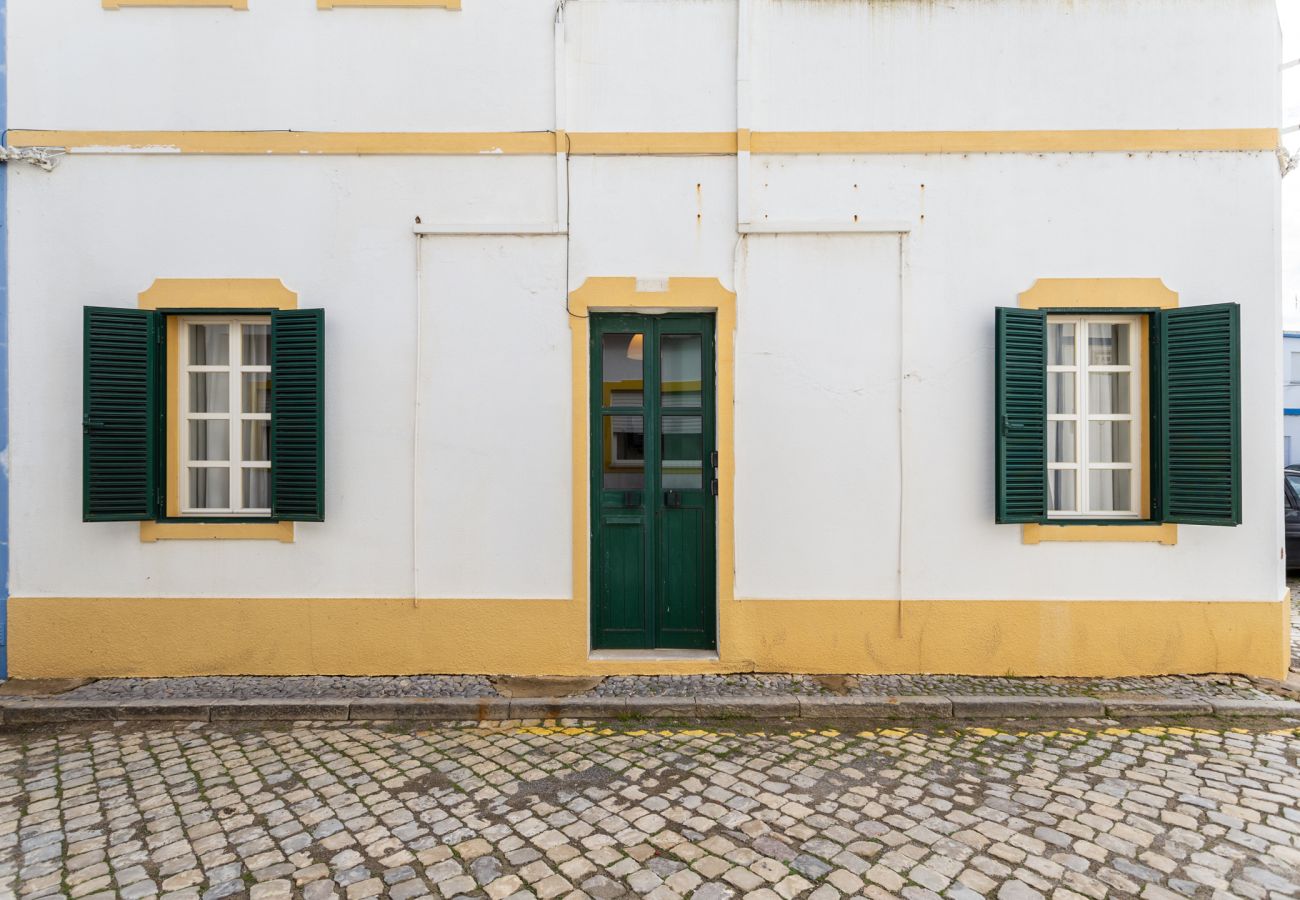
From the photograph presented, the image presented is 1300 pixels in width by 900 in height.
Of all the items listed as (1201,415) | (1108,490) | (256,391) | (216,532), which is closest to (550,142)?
(256,391)

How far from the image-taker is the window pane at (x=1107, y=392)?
5.70 meters

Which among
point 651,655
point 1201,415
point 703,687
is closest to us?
point 703,687

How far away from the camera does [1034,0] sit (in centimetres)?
548

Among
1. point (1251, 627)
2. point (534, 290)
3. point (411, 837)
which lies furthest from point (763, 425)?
point (1251, 627)

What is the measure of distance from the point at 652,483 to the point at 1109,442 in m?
3.64

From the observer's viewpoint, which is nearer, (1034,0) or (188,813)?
(188,813)

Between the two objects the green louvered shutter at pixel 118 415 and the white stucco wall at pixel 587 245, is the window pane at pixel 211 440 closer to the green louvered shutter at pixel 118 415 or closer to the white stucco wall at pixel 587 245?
the green louvered shutter at pixel 118 415

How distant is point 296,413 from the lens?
5.46 meters

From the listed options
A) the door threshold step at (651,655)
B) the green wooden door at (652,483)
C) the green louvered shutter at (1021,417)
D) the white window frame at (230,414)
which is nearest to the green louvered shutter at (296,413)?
the white window frame at (230,414)

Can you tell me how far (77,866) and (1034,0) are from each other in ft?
26.0

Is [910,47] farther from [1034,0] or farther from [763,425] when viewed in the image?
[763,425]

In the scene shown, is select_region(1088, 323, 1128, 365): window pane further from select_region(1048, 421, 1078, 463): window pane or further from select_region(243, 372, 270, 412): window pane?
select_region(243, 372, 270, 412): window pane

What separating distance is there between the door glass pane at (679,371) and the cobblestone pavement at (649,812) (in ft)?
8.13

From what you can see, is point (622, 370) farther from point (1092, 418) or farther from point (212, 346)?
point (1092, 418)
